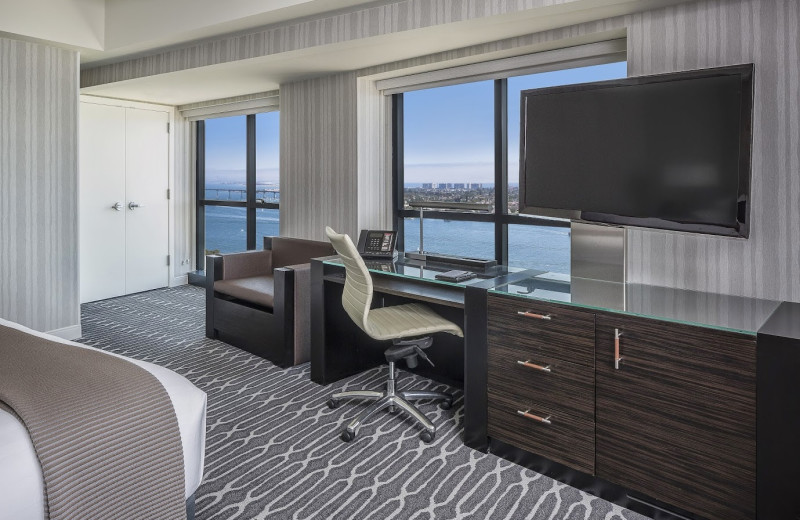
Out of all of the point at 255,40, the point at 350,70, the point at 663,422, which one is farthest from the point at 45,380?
the point at 350,70

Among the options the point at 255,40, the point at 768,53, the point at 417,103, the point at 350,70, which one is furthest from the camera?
the point at 417,103

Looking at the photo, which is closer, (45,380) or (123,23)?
(45,380)

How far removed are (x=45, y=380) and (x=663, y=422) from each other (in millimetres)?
1794

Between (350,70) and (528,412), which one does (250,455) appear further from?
(350,70)

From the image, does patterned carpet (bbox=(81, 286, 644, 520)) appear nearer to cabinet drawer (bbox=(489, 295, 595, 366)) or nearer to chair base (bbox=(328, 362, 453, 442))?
chair base (bbox=(328, 362, 453, 442))

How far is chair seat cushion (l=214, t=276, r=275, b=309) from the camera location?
3.38 metres

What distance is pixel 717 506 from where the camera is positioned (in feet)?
5.48

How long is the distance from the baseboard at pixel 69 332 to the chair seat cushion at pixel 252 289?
1.00m

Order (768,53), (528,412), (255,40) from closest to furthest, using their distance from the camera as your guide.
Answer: (768,53), (528,412), (255,40)

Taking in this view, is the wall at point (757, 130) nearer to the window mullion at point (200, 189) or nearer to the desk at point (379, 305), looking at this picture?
the desk at point (379, 305)

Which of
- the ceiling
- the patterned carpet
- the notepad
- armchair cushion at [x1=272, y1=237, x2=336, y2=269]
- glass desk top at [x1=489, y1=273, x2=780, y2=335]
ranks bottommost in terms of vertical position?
the patterned carpet

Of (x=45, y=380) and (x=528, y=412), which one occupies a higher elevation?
(x=45, y=380)

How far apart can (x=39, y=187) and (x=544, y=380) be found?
A: 11.0 feet

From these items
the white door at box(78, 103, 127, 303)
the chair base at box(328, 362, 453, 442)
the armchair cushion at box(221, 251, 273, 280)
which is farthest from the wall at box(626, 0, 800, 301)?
the white door at box(78, 103, 127, 303)
